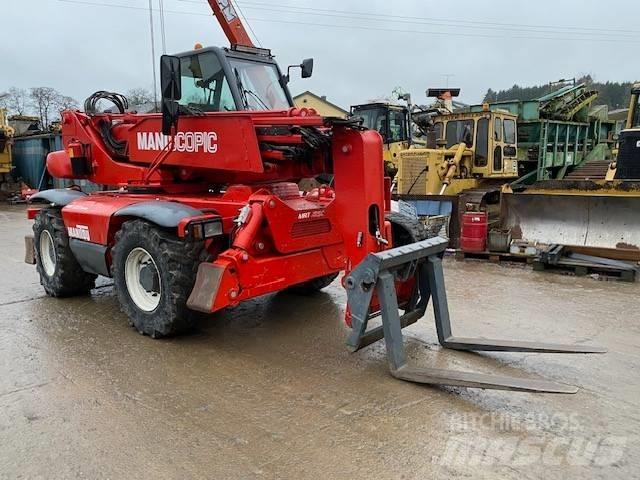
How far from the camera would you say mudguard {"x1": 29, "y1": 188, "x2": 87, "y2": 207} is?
5.88 m

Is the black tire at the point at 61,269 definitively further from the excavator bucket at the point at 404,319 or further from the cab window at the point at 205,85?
the excavator bucket at the point at 404,319

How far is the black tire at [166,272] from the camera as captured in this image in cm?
421

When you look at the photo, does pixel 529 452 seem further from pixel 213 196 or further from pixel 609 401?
pixel 213 196

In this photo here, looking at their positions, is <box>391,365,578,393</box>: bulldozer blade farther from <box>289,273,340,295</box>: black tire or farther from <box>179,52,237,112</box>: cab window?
<box>179,52,237,112</box>: cab window

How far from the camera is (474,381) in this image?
3.21 meters

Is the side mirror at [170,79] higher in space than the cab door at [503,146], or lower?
higher

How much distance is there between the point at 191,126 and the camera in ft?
15.7

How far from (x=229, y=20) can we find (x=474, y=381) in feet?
26.8

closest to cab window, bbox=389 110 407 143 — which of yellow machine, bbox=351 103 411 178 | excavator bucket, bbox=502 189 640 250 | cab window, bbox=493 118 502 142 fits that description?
yellow machine, bbox=351 103 411 178

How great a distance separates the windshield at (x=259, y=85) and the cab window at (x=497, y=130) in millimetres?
6425

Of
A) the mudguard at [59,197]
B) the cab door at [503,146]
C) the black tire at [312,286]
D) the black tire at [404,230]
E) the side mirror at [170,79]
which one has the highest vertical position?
the side mirror at [170,79]

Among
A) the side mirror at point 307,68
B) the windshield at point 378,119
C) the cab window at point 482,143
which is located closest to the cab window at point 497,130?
the cab window at point 482,143

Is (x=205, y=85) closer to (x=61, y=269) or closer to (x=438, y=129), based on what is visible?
(x=61, y=269)

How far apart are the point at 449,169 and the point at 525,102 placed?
424cm
